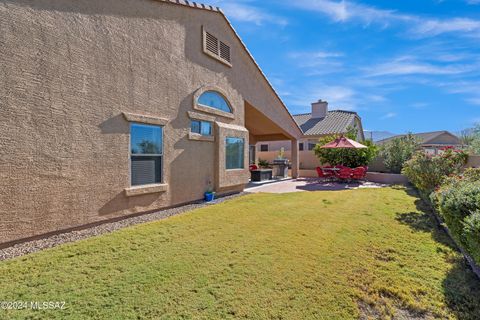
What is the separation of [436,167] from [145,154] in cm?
1084

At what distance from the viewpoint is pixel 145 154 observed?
7.48m

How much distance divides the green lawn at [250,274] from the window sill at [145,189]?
115 centimetres

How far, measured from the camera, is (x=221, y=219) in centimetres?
733

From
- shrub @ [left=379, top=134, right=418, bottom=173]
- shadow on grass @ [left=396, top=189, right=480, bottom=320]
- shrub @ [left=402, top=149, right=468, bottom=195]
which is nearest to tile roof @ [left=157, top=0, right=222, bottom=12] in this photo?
shadow on grass @ [left=396, top=189, right=480, bottom=320]

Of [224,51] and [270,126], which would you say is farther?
[270,126]

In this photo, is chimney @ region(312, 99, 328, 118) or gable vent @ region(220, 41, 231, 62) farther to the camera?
chimney @ region(312, 99, 328, 118)

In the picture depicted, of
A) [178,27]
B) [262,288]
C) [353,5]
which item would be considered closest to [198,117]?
[178,27]

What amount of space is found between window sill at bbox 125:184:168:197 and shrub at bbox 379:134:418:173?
1742cm

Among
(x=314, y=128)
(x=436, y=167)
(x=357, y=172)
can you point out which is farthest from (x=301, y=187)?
(x=314, y=128)

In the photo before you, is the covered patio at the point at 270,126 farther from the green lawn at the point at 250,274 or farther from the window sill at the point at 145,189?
the green lawn at the point at 250,274

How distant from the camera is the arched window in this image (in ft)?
32.2

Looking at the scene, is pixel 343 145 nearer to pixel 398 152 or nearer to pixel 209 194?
pixel 398 152

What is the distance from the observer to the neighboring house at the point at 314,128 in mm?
23562

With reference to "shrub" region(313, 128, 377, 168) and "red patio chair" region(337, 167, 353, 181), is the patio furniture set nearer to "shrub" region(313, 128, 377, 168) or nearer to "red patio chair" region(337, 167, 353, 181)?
"red patio chair" region(337, 167, 353, 181)
